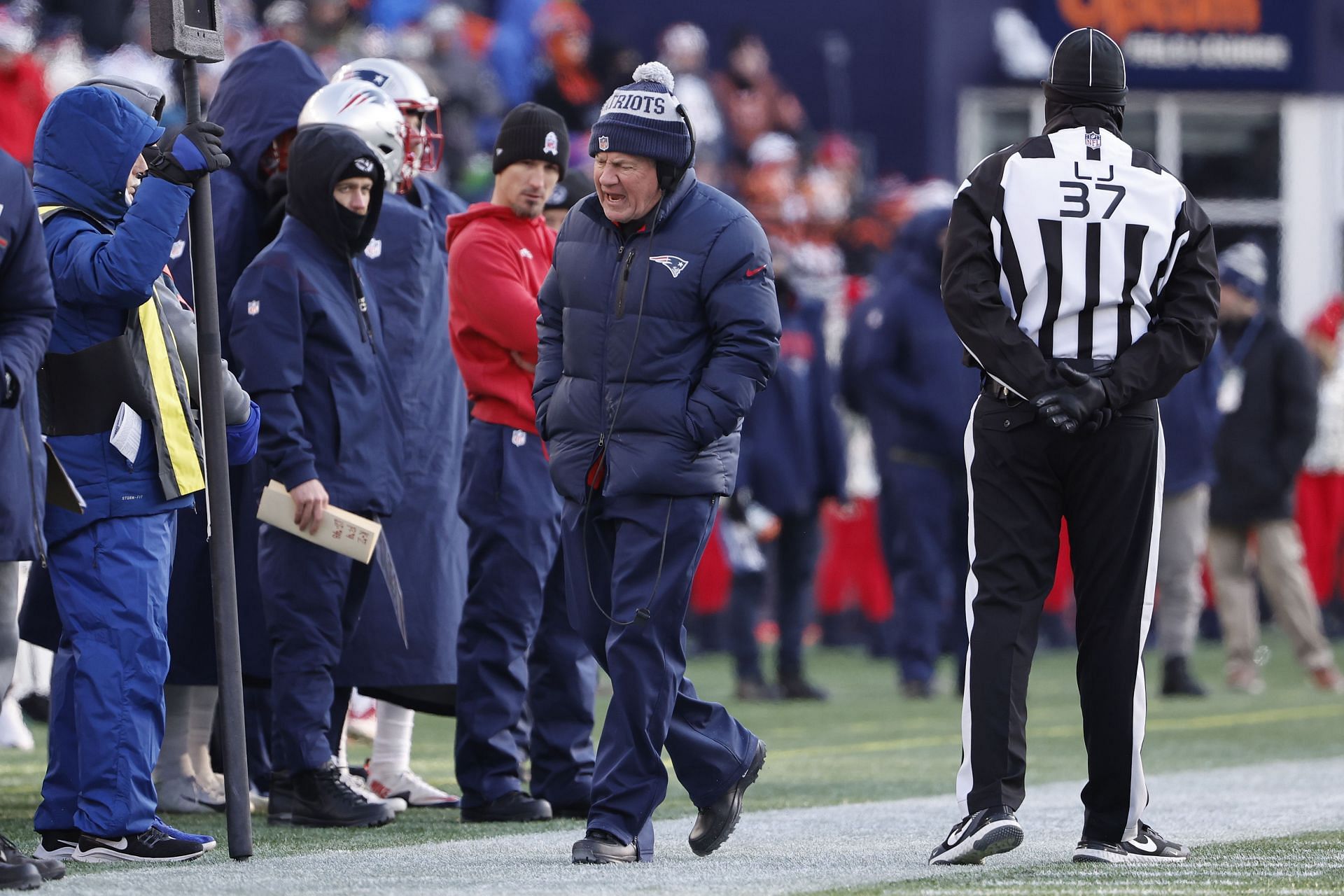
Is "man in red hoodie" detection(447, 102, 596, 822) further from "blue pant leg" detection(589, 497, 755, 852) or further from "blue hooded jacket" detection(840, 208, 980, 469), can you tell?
"blue hooded jacket" detection(840, 208, 980, 469)

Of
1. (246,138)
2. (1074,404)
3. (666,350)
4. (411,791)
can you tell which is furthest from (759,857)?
(246,138)

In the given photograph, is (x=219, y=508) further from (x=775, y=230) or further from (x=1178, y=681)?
(x=775, y=230)

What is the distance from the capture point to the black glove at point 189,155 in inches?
230

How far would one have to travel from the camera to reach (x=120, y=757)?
5969 millimetres

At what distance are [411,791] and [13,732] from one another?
281 cm

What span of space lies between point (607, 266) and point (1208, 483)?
7614 millimetres

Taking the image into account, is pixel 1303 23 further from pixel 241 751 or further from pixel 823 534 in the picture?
pixel 241 751

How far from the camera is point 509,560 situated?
732 cm

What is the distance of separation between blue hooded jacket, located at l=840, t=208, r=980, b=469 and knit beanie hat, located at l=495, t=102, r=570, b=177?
5.12 m

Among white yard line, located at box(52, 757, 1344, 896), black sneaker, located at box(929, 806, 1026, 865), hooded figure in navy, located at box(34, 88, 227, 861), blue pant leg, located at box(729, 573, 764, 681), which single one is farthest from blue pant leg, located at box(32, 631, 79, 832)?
blue pant leg, located at box(729, 573, 764, 681)

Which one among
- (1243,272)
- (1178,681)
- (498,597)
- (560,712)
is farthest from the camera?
(1243,272)

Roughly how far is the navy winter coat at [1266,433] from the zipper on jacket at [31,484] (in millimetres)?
9288

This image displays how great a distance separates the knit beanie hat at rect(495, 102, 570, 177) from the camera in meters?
7.55

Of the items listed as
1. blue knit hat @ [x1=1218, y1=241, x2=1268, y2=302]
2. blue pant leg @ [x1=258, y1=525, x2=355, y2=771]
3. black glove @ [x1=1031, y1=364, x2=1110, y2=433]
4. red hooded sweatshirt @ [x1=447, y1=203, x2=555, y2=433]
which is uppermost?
blue knit hat @ [x1=1218, y1=241, x2=1268, y2=302]
